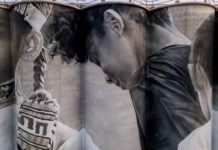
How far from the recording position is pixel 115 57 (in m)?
4.30

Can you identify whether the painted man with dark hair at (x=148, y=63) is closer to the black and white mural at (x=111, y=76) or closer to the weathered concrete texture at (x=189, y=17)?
the black and white mural at (x=111, y=76)

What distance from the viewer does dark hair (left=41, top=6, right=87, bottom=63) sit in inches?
169

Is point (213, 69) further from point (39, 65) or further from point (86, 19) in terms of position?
point (39, 65)

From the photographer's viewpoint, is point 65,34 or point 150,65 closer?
point 65,34

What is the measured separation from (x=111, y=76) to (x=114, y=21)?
124 cm

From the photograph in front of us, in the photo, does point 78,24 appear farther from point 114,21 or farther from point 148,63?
point 148,63

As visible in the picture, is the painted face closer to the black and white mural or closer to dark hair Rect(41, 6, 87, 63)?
the black and white mural

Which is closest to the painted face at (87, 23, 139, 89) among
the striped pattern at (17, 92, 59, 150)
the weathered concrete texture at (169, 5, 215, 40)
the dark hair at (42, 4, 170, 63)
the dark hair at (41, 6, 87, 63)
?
the dark hair at (42, 4, 170, 63)

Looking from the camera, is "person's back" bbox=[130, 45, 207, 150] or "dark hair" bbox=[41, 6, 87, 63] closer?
"dark hair" bbox=[41, 6, 87, 63]

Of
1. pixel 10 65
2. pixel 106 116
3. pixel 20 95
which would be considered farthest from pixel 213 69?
pixel 10 65

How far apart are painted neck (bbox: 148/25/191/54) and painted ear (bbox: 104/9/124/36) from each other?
915 mm

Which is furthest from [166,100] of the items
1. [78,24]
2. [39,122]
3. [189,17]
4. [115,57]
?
[39,122]

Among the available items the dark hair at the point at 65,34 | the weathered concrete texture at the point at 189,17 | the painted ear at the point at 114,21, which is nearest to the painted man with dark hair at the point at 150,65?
the painted ear at the point at 114,21

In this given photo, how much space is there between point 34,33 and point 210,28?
4.09m
